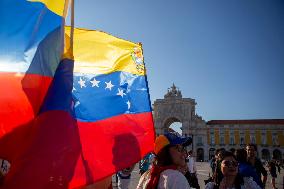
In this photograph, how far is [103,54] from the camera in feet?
12.7

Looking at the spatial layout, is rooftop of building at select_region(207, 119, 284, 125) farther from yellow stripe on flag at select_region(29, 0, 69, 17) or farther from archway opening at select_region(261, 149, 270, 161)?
yellow stripe on flag at select_region(29, 0, 69, 17)

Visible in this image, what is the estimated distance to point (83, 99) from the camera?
10.6 feet

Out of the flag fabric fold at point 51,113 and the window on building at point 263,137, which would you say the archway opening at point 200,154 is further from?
the flag fabric fold at point 51,113

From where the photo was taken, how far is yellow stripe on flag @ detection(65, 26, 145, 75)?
3674 mm

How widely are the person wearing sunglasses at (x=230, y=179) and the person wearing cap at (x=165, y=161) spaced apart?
0.73 metres

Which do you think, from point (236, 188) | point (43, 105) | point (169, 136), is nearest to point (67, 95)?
point (43, 105)

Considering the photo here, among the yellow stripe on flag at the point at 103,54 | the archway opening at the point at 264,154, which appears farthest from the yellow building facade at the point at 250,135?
the yellow stripe on flag at the point at 103,54

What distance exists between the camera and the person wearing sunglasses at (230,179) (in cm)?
341

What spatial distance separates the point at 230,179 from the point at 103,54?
83.9 inches

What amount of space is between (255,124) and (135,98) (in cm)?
7985

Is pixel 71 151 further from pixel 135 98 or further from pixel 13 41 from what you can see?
pixel 135 98

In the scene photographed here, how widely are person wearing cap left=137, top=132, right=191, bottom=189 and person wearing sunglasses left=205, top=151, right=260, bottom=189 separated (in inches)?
28.8

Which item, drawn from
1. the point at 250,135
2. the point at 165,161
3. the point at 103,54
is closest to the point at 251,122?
the point at 250,135

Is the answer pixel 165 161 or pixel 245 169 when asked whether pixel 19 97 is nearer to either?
pixel 165 161
